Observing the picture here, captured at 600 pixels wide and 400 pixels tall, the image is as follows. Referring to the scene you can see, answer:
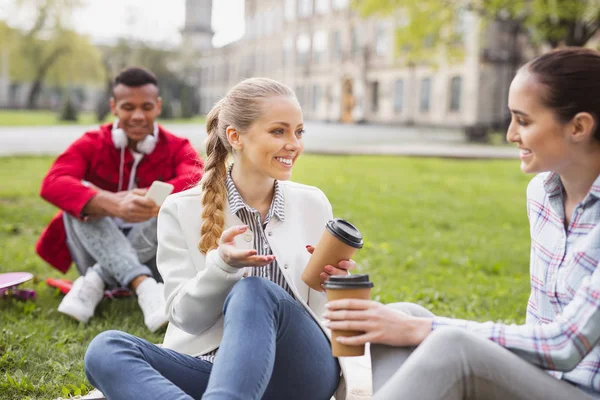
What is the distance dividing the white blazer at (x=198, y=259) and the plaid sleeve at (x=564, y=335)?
2.45 ft

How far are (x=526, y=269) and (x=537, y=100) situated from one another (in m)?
4.61

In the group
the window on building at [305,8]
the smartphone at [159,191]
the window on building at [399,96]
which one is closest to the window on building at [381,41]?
the window on building at [399,96]

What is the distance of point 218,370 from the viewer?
79.4 inches

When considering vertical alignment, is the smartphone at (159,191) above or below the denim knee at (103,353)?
above

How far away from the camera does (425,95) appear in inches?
1519

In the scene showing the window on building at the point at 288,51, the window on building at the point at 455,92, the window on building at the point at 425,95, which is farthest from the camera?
the window on building at the point at 288,51

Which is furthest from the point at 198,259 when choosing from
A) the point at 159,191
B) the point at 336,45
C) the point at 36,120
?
the point at 336,45

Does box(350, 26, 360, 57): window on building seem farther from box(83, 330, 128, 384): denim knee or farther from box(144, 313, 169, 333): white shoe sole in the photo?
box(83, 330, 128, 384): denim knee

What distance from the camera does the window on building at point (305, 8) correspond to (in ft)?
168

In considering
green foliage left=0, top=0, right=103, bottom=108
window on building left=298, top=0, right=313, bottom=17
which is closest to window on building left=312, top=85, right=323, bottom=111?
window on building left=298, top=0, right=313, bottom=17

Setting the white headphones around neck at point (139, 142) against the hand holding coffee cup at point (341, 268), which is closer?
the hand holding coffee cup at point (341, 268)

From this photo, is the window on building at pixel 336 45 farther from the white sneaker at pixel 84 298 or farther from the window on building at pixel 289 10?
the white sneaker at pixel 84 298

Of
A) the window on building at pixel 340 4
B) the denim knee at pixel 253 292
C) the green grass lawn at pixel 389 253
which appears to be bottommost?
the green grass lawn at pixel 389 253

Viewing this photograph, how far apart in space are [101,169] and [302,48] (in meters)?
49.5
